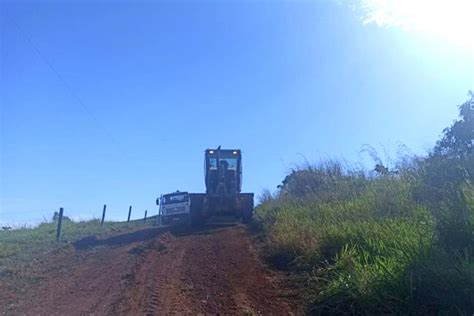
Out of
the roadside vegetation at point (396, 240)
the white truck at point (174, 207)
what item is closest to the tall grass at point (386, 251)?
the roadside vegetation at point (396, 240)

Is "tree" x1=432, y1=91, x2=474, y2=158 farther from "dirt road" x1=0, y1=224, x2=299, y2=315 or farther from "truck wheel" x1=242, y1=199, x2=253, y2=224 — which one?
"truck wheel" x1=242, y1=199, x2=253, y2=224

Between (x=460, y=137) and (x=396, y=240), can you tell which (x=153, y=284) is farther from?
(x=460, y=137)

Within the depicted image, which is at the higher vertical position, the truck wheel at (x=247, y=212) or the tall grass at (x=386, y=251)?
the truck wheel at (x=247, y=212)

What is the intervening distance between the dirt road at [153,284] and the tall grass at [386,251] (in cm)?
76

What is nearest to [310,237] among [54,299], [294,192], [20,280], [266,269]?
[266,269]

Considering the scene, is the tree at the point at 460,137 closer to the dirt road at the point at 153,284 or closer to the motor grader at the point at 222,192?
the dirt road at the point at 153,284

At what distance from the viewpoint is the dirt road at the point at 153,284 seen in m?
8.41

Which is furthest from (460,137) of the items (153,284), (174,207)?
(174,207)

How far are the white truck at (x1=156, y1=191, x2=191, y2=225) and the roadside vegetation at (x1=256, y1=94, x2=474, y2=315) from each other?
19.6m

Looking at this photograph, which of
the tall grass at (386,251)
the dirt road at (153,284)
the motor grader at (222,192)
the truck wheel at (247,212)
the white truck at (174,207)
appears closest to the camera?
the tall grass at (386,251)

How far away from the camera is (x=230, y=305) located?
27.7ft

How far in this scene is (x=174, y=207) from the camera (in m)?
36.4

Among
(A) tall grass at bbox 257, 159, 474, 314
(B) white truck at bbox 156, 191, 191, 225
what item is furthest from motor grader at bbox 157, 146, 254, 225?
(A) tall grass at bbox 257, 159, 474, 314

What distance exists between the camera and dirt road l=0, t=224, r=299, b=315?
8.41 metres
